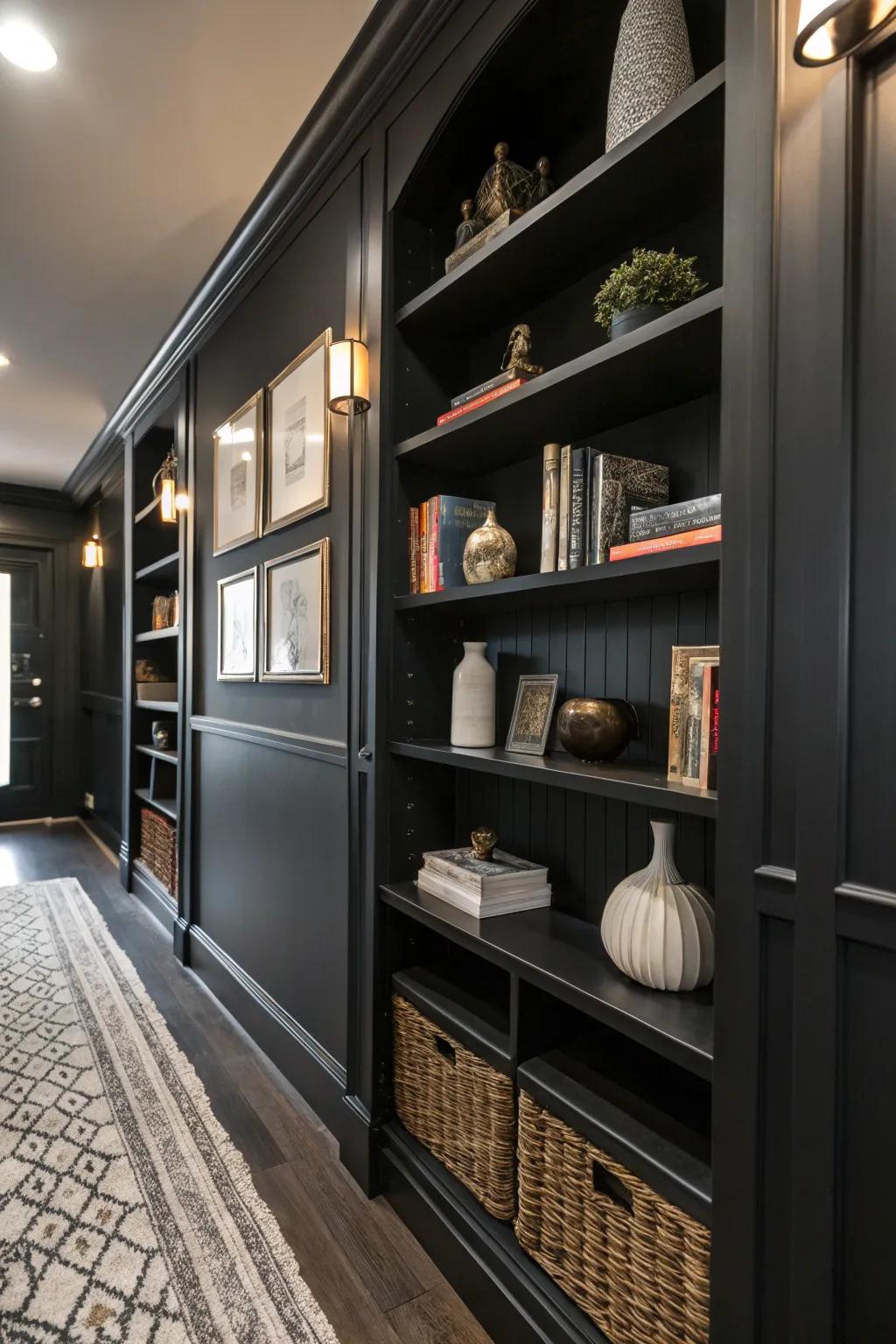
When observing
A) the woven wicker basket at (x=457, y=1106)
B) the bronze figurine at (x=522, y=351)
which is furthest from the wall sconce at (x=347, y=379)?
the woven wicker basket at (x=457, y=1106)

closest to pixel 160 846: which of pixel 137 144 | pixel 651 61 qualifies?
pixel 137 144

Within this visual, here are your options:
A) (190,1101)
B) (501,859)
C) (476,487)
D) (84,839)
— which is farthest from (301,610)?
(84,839)

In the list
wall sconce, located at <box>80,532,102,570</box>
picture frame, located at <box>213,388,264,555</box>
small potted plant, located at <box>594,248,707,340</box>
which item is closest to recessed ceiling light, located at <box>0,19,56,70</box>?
picture frame, located at <box>213,388,264,555</box>

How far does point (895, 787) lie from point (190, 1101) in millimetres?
2140

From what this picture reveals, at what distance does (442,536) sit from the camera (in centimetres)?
176

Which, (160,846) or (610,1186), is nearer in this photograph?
(610,1186)

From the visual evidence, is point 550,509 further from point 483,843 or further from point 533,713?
point 483,843

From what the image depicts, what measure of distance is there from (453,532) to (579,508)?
18.0 inches

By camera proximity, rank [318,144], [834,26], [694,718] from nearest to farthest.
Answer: [834,26]
[694,718]
[318,144]

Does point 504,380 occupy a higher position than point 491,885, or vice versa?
point 504,380

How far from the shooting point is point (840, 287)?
851 mm

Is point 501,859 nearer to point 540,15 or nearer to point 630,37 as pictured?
point 630,37

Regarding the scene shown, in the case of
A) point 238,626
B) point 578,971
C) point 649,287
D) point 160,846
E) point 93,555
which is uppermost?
point 93,555

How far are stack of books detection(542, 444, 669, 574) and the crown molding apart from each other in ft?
3.33
